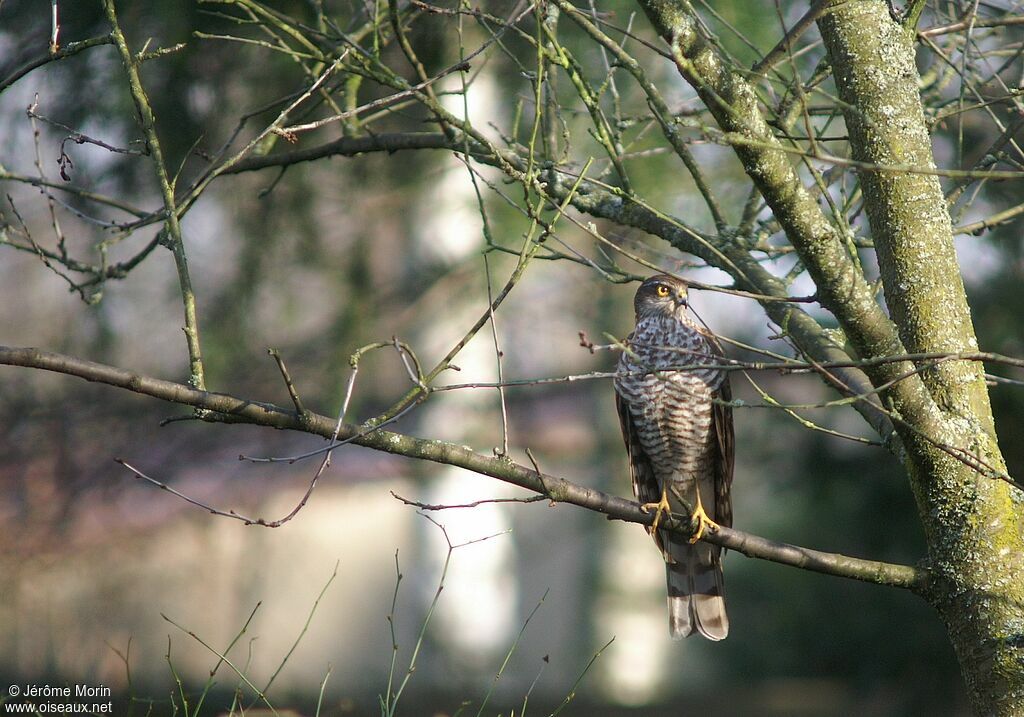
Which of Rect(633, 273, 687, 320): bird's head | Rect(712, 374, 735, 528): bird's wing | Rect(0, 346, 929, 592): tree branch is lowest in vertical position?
Rect(0, 346, 929, 592): tree branch

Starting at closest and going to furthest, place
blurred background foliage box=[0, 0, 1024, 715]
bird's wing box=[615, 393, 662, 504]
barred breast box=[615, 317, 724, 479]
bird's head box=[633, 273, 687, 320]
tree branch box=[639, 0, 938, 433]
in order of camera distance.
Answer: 1. tree branch box=[639, 0, 938, 433]
2. barred breast box=[615, 317, 724, 479]
3. bird's head box=[633, 273, 687, 320]
4. bird's wing box=[615, 393, 662, 504]
5. blurred background foliage box=[0, 0, 1024, 715]

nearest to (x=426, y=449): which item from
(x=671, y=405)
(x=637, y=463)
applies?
(x=671, y=405)

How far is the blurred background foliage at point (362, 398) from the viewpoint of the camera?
5.15 metres

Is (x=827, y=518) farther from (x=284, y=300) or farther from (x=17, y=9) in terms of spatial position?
(x=17, y=9)

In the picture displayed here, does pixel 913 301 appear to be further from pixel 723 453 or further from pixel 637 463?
pixel 637 463

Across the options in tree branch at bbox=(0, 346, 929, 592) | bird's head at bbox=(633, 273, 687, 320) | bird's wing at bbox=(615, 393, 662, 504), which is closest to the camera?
tree branch at bbox=(0, 346, 929, 592)

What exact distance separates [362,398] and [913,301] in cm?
542

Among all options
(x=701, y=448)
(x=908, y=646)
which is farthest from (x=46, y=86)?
(x=908, y=646)

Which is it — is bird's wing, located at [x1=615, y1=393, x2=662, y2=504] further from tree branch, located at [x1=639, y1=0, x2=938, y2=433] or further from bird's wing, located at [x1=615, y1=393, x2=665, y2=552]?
tree branch, located at [x1=639, y1=0, x2=938, y2=433]

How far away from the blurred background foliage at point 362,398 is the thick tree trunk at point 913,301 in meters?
1.96

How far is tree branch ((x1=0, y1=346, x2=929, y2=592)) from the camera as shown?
1.74 meters

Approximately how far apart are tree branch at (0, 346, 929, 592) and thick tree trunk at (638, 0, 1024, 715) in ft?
0.49

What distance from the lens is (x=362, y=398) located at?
7223 mm

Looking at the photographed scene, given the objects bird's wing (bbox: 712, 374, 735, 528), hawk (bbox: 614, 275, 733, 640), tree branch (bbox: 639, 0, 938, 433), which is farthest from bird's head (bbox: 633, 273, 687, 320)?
tree branch (bbox: 639, 0, 938, 433)
